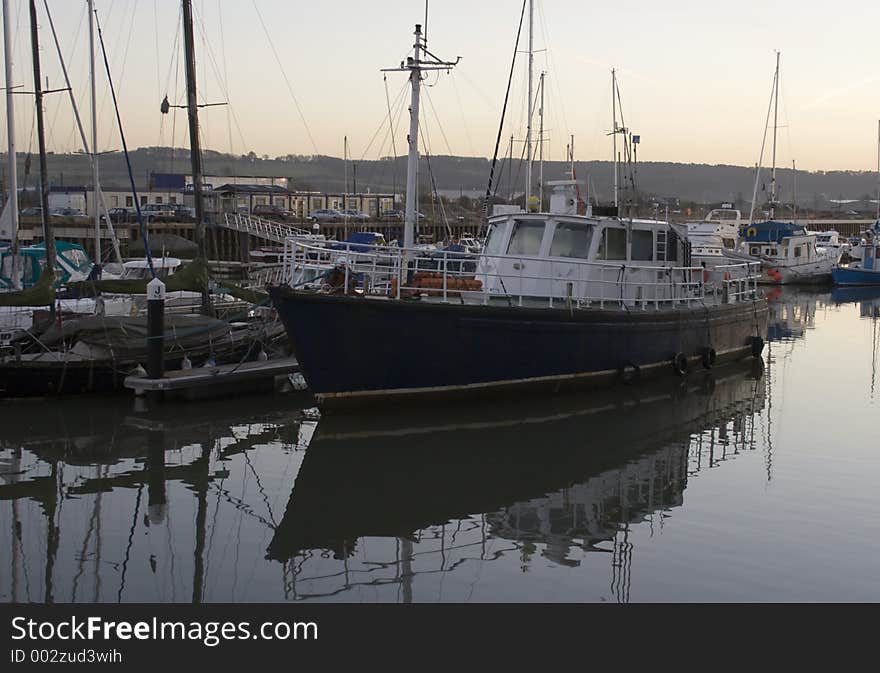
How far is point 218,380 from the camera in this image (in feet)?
61.1

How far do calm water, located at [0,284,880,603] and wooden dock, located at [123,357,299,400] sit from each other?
40 cm

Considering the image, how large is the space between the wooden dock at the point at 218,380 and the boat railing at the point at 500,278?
1.88 meters

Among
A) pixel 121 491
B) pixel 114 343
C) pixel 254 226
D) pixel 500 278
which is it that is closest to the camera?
pixel 121 491

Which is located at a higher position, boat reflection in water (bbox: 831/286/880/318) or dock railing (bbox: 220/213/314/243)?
dock railing (bbox: 220/213/314/243)

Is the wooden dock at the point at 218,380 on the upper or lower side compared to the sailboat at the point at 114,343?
lower

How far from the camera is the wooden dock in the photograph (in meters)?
18.0

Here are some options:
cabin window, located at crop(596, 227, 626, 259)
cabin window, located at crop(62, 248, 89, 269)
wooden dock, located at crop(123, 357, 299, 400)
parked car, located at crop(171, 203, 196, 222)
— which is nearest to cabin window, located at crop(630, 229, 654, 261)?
cabin window, located at crop(596, 227, 626, 259)

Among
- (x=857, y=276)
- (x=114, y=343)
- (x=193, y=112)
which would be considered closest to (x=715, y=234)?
(x=857, y=276)

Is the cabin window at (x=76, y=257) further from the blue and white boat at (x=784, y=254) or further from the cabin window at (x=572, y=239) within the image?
the blue and white boat at (x=784, y=254)

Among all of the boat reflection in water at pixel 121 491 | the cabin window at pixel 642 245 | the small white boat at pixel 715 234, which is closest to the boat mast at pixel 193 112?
the boat reflection in water at pixel 121 491

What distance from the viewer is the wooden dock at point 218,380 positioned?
18047 mm

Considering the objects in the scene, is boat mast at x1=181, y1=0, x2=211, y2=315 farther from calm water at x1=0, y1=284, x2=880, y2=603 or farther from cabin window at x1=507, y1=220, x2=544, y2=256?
cabin window at x1=507, y1=220, x2=544, y2=256

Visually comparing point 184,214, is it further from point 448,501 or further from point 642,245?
point 448,501

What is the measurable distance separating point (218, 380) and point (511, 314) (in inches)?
228
